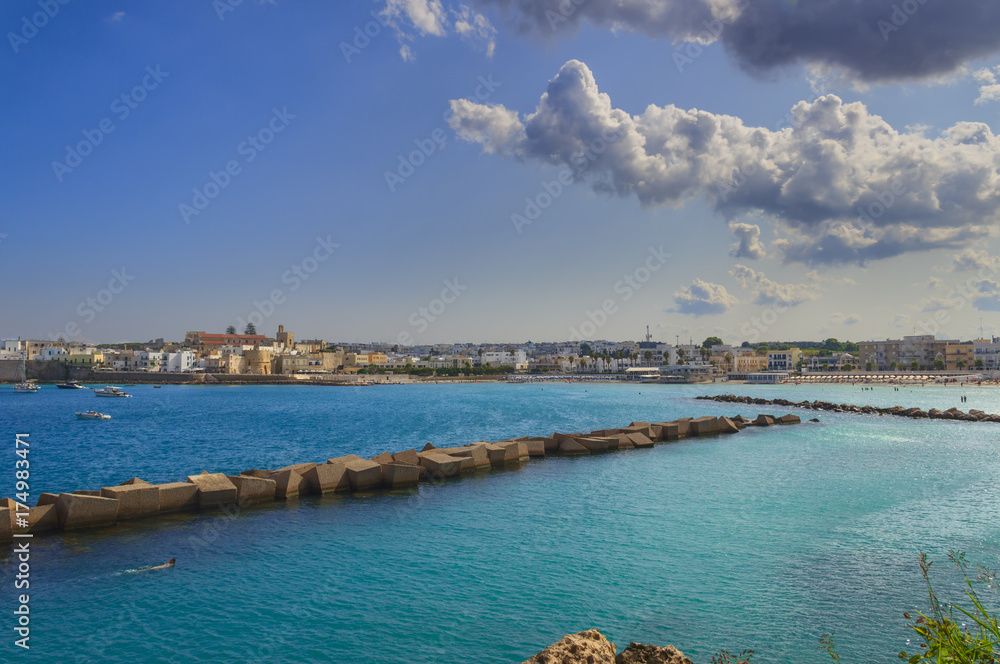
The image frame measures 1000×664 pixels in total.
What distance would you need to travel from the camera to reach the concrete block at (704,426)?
29.5m

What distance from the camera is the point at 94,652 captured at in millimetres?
6820

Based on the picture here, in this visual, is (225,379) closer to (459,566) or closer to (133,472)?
(133,472)

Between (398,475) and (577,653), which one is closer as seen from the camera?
(577,653)

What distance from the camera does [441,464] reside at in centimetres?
1766

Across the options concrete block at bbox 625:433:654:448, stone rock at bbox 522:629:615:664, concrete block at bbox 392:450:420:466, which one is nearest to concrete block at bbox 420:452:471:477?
concrete block at bbox 392:450:420:466

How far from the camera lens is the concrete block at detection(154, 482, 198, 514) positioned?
1301cm

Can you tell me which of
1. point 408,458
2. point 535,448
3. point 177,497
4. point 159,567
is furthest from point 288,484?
point 535,448

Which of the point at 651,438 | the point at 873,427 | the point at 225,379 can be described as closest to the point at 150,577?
the point at 651,438

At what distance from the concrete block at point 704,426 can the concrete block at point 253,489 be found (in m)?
21.9

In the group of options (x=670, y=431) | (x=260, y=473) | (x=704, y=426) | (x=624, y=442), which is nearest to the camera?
(x=260, y=473)

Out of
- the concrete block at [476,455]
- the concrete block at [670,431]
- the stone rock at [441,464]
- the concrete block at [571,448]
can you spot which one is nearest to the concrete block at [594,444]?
the concrete block at [571,448]

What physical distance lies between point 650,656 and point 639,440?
2062 cm

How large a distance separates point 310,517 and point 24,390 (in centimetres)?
9872

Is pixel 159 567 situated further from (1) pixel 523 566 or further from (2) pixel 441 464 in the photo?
(2) pixel 441 464
